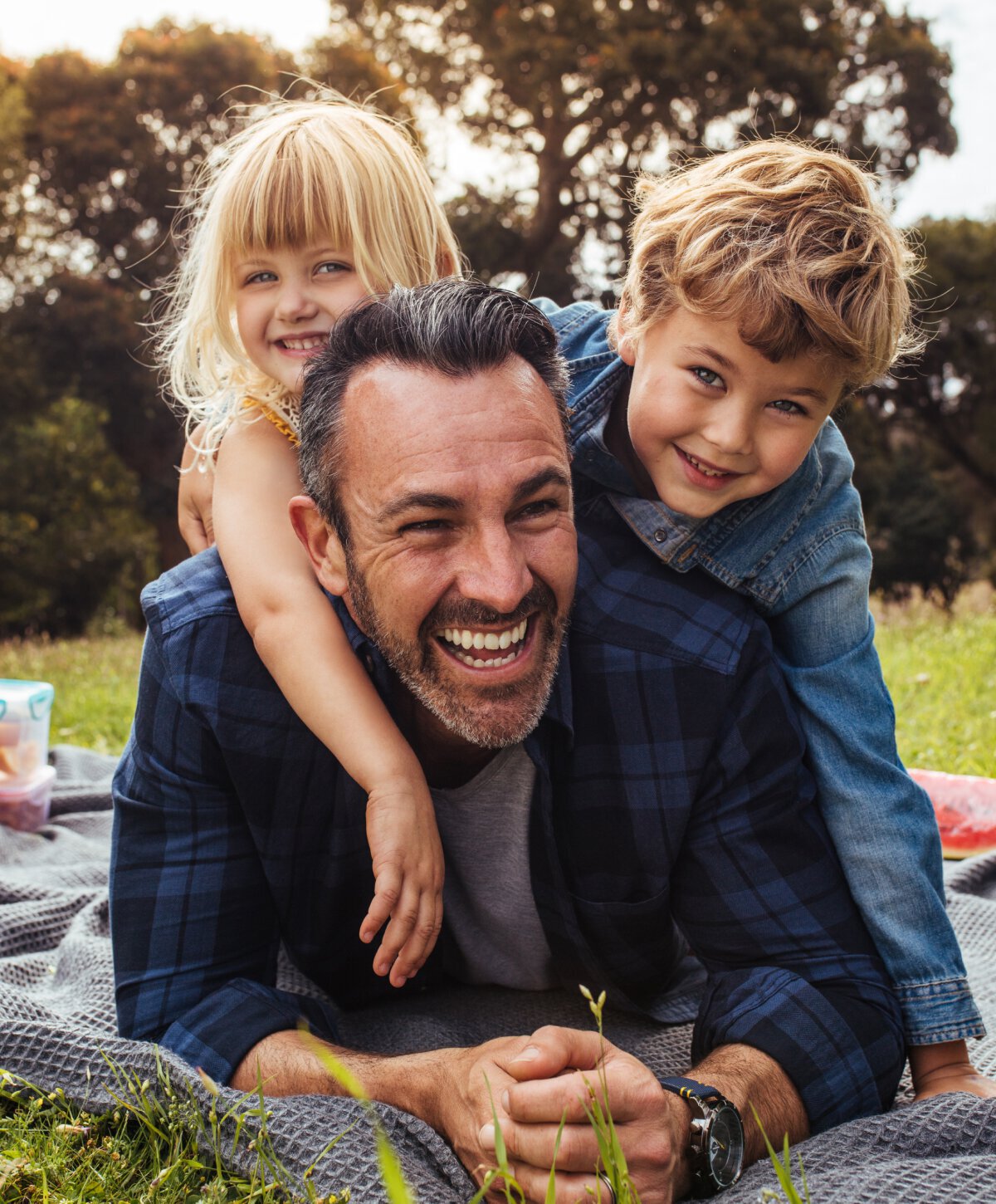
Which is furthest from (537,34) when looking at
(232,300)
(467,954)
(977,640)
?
(467,954)

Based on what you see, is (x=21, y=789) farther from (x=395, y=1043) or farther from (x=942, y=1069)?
(x=942, y=1069)

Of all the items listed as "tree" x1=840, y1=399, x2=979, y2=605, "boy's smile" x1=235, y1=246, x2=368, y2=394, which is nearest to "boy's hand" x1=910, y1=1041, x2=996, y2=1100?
"boy's smile" x1=235, y1=246, x2=368, y2=394

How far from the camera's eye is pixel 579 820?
249cm

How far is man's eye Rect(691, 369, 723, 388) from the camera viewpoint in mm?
2656

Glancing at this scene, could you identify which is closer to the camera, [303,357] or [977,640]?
[303,357]

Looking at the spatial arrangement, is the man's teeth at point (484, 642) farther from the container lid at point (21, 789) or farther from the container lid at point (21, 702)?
the container lid at point (21, 789)

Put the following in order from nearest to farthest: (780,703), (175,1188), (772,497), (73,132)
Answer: (175,1188), (780,703), (772,497), (73,132)

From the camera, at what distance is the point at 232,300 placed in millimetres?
3172

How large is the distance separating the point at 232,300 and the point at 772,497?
1488 mm

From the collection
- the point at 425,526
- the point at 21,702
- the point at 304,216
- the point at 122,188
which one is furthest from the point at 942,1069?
the point at 122,188

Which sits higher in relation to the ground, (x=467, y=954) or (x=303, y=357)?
(x=303, y=357)

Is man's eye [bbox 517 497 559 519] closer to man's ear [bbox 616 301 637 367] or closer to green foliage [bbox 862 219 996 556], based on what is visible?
man's ear [bbox 616 301 637 367]

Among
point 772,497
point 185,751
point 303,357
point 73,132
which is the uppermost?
point 73,132

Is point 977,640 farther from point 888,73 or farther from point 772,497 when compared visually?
point 888,73
